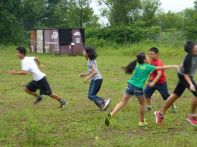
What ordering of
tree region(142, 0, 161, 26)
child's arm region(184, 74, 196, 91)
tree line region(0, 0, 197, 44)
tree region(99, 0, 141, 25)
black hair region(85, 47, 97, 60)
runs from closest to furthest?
1. child's arm region(184, 74, 196, 91)
2. black hair region(85, 47, 97, 60)
3. tree line region(0, 0, 197, 44)
4. tree region(99, 0, 141, 25)
5. tree region(142, 0, 161, 26)

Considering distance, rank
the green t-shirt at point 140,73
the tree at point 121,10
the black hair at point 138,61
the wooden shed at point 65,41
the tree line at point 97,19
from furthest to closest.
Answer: the tree at point 121,10 < the tree line at point 97,19 < the wooden shed at point 65,41 < the green t-shirt at point 140,73 < the black hair at point 138,61

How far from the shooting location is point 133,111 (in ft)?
35.9

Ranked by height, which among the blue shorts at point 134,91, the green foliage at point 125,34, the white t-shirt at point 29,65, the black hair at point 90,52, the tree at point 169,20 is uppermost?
the tree at point 169,20

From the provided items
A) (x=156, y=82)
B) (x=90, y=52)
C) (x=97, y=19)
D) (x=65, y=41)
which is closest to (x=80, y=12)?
(x=97, y=19)

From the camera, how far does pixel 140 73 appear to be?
9.24 meters

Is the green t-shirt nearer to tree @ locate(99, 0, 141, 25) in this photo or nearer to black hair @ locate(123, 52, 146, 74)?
black hair @ locate(123, 52, 146, 74)

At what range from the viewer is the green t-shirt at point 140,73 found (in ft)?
30.1

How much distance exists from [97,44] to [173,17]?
41071 mm

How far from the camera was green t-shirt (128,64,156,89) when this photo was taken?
9.17m

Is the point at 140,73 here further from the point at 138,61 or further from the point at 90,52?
the point at 90,52

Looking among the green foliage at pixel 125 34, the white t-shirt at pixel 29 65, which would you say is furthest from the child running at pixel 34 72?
the green foliage at pixel 125 34

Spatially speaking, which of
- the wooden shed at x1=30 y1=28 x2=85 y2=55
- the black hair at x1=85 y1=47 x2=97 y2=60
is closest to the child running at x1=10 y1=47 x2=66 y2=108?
the black hair at x1=85 y1=47 x2=97 y2=60

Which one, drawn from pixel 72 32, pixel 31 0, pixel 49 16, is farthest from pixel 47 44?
pixel 49 16

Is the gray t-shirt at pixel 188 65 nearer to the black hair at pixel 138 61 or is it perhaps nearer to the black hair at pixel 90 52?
the black hair at pixel 138 61
